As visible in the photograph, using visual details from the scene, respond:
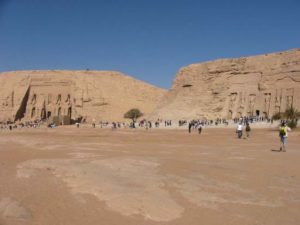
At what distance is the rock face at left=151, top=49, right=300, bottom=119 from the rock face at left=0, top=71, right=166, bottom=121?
14.1 metres

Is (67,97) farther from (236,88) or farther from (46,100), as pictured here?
(236,88)

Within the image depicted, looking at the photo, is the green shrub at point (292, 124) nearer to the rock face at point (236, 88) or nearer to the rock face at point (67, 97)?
the rock face at point (236, 88)

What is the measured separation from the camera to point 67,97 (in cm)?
7319

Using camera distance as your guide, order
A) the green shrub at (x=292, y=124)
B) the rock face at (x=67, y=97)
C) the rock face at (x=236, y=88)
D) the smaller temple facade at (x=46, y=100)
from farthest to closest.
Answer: the smaller temple facade at (x=46, y=100)
the rock face at (x=67, y=97)
the rock face at (x=236, y=88)
the green shrub at (x=292, y=124)

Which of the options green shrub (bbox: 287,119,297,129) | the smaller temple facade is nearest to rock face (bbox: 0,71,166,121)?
the smaller temple facade

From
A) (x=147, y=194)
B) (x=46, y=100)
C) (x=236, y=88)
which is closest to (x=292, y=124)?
(x=236, y=88)

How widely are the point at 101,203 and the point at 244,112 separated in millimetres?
46026

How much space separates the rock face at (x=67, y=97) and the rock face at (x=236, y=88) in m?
14.1

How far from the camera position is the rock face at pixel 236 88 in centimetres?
4725

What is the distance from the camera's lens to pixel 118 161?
11.7 m

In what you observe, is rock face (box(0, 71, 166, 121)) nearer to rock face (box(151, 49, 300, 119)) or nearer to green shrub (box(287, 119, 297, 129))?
rock face (box(151, 49, 300, 119))

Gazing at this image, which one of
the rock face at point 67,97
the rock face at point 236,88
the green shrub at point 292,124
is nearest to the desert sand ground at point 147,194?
the green shrub at point 292,124

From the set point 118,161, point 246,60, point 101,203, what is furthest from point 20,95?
point 101,203

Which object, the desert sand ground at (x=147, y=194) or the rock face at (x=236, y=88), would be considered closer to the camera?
the desert sand ground at (x=147, y=194)
